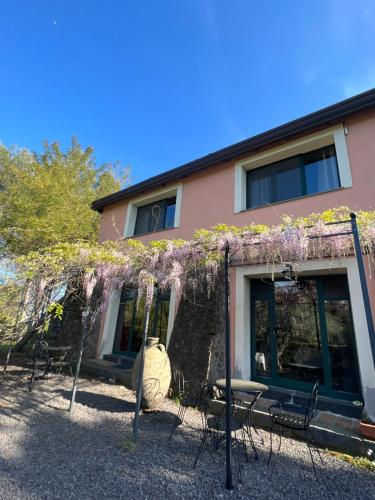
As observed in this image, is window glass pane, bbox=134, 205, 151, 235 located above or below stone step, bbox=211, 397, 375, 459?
above

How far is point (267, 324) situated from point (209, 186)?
3.82 m

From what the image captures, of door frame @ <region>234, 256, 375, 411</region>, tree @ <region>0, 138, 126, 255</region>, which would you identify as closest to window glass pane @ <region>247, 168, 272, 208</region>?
door frame @ <region>234, 256, 375, 411</region>

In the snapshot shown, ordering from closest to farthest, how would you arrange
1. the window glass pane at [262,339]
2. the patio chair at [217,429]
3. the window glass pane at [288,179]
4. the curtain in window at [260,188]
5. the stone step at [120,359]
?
the patio chair at [217,429] → the window glass pane at [262,339] → the window glass pane at [288,179] → the curtain in window at [260,188] → the stone step at [120,359]

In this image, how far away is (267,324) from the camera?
499cm

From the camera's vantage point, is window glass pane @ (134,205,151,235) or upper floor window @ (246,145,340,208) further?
window glass pane @ (134,205,151,235)

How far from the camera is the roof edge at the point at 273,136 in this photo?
15.3 feet

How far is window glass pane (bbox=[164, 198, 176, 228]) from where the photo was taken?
24.6ft

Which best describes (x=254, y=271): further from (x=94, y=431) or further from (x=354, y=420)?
(x=94, y=431)

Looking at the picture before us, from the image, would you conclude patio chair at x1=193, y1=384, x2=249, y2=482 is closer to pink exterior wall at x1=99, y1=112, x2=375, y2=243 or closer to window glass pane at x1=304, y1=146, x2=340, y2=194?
pink exterior wall at x1=99, y1=112, x2=375, y2=243

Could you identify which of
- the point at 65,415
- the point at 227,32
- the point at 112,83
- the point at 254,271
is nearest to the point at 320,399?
the point at 254,271

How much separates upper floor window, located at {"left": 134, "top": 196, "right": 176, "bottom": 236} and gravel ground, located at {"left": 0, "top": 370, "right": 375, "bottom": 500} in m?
5.08

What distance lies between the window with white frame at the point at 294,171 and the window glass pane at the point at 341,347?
230cm

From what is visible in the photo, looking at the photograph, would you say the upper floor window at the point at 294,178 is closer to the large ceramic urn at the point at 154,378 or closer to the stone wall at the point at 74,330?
the large ceramic urn at the point at 154,378

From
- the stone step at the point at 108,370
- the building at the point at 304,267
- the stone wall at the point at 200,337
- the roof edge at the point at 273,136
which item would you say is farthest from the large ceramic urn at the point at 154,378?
the roof edge at the point at 273,136
